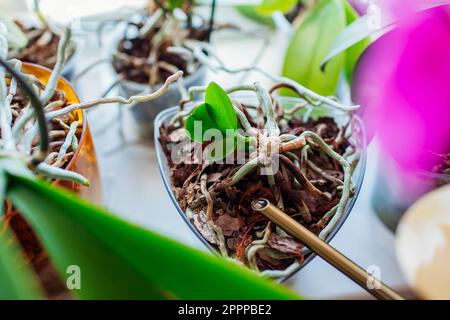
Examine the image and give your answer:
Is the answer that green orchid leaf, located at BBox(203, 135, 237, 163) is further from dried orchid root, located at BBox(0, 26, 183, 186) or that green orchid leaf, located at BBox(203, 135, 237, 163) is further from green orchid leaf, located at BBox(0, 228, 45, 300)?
green orchid leaf, located at BBox(0, 228, 45, 300)

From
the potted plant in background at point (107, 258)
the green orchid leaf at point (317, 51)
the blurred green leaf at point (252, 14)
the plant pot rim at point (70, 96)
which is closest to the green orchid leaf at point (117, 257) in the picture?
the potted plant in background at point (107, 258)

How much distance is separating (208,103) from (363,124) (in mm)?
171

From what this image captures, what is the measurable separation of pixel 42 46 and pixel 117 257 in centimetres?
44

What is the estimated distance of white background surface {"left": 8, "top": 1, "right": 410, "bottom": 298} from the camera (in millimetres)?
563

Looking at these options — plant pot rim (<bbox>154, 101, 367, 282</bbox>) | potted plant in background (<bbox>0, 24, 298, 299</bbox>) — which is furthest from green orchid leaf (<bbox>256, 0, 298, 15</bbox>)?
potted plant in background (<bbox>0, 24, 298, 299</bbox>)

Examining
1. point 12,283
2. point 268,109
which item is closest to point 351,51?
point 268,109

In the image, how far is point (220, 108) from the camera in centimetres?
41

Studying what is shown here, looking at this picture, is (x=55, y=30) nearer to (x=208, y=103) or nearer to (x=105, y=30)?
(x=105, y=30)

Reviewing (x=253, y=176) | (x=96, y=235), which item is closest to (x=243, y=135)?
(x=253, y=176)

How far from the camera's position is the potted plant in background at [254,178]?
42 cm

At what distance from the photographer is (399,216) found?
0.56 meters

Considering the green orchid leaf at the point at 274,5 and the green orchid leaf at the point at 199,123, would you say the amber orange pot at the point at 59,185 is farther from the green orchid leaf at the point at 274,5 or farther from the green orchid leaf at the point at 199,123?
the green orchid leaf at the point at 274,5

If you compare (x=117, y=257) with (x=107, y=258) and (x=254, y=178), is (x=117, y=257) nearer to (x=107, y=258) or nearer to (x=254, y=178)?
(x=107, y=258)

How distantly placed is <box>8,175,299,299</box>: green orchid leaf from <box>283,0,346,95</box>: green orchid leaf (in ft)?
1.05
